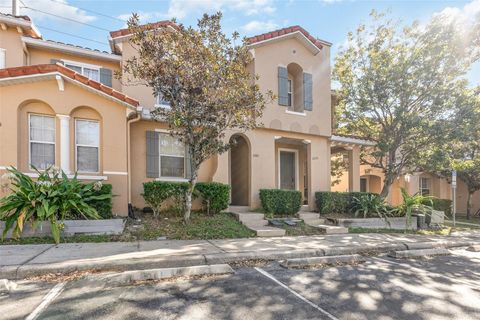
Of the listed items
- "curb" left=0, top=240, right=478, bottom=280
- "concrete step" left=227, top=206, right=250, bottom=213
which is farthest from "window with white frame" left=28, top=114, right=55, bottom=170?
"concrete step" left=227, top=206, right=250, bottom=213

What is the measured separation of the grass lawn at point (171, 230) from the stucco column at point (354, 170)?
727 centimetres

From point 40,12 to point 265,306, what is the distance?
53.0ft

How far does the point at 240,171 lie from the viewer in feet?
40.9

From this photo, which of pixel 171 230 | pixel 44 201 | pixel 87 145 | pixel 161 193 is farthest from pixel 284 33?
pixel 44 201

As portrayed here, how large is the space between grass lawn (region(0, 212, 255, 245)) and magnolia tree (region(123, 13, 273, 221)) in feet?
7.89

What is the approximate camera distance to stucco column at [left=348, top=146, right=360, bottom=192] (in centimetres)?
1420

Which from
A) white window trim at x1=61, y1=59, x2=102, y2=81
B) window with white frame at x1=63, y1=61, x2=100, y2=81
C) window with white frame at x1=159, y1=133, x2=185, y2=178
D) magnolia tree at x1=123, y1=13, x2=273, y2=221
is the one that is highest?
white window trim at x1=61, y1=59, x2=102, y2=81

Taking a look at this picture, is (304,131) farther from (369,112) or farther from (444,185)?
(444,185)

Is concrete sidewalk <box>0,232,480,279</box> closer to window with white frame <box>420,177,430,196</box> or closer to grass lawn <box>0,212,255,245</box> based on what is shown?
grass lawn <box>0,212,255,245</box>

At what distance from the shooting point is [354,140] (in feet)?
46.0

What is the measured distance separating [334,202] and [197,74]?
8.04 m

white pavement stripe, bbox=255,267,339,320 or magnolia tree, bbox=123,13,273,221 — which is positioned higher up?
magnolia tree, bbox=123,13,273,221

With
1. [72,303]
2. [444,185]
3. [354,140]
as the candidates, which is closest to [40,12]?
[72,303]

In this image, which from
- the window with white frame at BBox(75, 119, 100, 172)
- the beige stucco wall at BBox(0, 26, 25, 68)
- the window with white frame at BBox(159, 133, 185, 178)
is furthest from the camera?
the window with white frame at BBox(159, 133, 185, 178)
